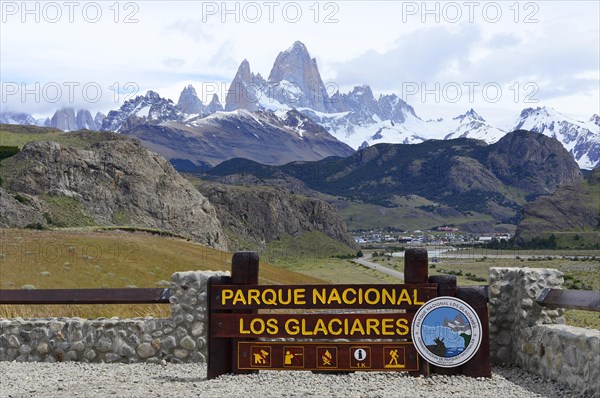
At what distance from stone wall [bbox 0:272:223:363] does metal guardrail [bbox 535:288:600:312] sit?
6.21 m

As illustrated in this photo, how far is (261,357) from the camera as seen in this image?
1447 centimetres

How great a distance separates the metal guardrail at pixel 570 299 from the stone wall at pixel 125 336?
621 centimetres

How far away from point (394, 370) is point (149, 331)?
17.0 ft

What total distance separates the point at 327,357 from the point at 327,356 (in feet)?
0.06

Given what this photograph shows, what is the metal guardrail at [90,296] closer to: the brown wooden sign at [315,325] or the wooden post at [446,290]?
the brown wooden sign at [315,325]

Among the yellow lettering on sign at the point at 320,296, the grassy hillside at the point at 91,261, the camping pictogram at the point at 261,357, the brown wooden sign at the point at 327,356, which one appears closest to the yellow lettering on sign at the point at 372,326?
the brown wooden sign at the point at 327,356

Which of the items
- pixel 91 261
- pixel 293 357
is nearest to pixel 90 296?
pixel 293 357

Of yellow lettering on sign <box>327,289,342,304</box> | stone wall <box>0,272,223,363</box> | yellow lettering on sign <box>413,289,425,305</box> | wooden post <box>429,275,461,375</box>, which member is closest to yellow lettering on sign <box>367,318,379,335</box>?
yellow lettering on sign <box>327,289,342,304</box>

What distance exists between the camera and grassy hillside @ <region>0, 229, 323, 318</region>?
37719 millimetres

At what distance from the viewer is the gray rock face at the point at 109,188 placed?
331 feet

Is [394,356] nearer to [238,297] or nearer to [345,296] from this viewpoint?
[345,296]

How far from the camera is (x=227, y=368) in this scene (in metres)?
14.6

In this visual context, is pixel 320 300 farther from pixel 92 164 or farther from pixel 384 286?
pixel 92 164

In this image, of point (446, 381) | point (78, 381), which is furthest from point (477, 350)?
point (78, 381)
